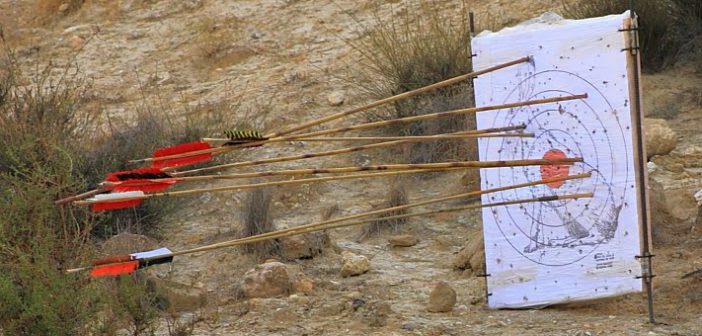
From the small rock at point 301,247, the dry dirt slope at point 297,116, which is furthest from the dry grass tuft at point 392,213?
the small rock at point 301,247

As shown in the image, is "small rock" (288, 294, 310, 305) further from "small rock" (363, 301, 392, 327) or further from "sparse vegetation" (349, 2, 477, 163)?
"sparse vegetation" (349, 2, 477, 163)

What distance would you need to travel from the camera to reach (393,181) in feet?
27.7

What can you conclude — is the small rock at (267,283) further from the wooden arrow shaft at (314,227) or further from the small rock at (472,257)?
the small rock at (472,257)

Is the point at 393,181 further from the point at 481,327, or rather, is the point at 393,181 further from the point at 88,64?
the point at 88,64

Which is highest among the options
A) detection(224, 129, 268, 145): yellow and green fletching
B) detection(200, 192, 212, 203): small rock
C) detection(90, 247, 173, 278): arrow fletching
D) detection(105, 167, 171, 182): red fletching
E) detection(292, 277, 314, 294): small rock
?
detection(224, 129, 268, 145): yellow and green fletching

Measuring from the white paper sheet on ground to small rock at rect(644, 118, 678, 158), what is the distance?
203 cm

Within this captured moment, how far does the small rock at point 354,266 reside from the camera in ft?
23.3

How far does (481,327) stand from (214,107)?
4612 mm

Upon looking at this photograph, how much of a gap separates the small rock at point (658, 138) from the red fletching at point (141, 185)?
380cm

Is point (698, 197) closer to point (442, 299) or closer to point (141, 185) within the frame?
point (442, 299)

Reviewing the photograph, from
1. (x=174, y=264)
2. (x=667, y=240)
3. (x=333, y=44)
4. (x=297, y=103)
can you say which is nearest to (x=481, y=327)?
(x=667, y=240)

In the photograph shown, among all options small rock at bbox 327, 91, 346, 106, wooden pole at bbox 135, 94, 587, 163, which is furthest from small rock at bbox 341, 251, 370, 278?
small rock at bbox 327, 91, 346, 106

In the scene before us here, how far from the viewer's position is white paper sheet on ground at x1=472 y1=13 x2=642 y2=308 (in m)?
6.16

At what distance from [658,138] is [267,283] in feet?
9.88
